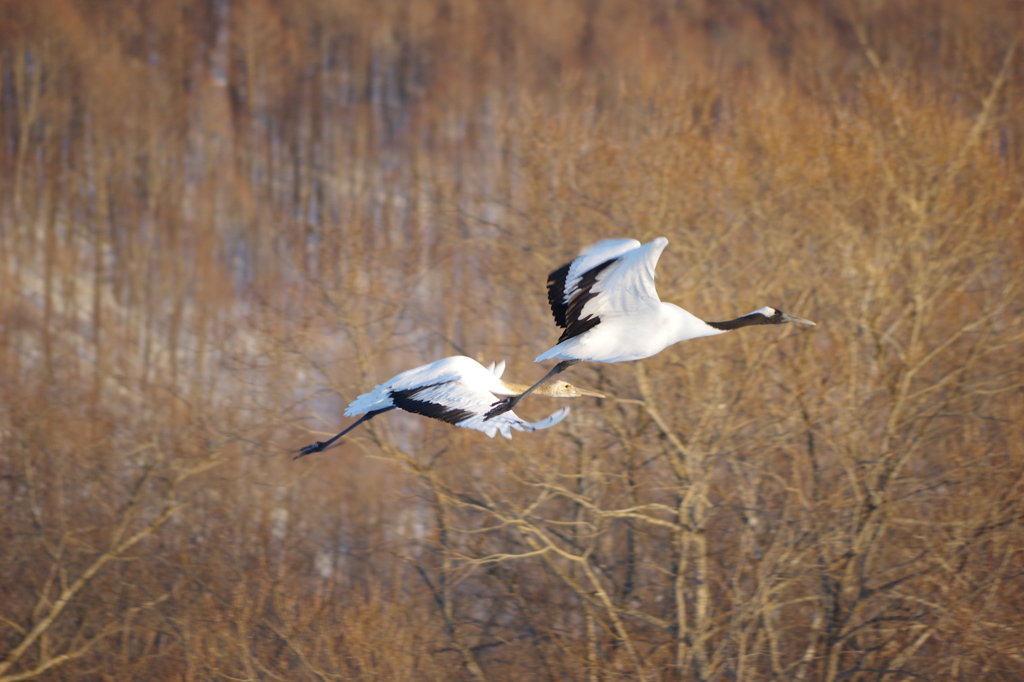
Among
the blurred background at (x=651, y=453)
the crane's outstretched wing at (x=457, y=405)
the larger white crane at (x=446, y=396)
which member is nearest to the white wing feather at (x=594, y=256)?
the larger white crane at (x=446, y=396)

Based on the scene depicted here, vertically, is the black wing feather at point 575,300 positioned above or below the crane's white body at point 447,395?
above

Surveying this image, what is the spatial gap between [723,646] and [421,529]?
11.7 metres

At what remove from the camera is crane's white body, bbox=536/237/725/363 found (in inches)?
332

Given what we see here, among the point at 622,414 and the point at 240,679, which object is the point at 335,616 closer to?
the point at 240,679

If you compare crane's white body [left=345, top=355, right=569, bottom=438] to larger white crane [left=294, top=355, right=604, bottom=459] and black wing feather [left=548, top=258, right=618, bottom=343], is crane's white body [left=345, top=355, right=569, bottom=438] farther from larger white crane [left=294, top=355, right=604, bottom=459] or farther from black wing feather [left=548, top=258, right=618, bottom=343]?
black wing feather [left=548, top=258, right=618, bottom=343]

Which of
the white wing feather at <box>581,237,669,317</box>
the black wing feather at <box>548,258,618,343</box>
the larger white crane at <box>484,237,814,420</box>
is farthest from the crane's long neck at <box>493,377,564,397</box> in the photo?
the white wing feather at <box>581,237,669,317</box>

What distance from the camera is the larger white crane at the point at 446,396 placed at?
27.8 feet

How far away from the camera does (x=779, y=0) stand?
125ft

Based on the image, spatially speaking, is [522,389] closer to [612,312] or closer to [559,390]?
[559,390]

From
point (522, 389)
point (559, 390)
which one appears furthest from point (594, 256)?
point (559, 390)

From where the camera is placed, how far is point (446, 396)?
8820mm

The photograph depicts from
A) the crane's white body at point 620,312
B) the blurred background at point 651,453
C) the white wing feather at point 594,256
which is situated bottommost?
the crane's white body at point 620,312

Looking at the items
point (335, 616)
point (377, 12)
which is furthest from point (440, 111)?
point (335, 616)

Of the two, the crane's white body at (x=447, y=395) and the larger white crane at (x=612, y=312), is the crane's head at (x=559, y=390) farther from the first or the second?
the larger white crane at (x=612, y=312)
